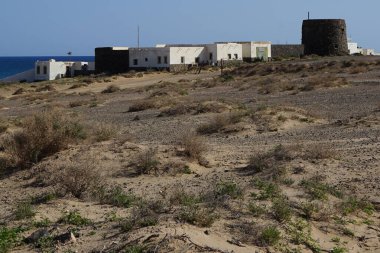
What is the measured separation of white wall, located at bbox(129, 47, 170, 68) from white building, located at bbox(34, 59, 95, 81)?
6.82 meters

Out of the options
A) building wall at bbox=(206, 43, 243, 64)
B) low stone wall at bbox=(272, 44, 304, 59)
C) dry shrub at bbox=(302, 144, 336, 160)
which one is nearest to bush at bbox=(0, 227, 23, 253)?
dry shrub at bbox=(302, 144, 336, 160)

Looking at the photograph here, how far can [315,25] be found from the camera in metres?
80.9

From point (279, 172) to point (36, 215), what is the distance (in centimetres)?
476

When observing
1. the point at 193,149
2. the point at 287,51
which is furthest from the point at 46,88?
the point at 193,149

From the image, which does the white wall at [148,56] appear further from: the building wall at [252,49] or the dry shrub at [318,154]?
the dry shrub at [318,154]

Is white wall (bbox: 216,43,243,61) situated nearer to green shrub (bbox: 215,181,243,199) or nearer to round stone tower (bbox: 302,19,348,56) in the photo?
round stone tower (bbox: 302,19,348,56)

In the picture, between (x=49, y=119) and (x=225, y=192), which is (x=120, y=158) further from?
(x=225, y=192)

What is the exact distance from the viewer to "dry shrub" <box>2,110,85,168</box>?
47.5 ft

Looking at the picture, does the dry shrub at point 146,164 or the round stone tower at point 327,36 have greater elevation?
the round stone tower at point 327,36

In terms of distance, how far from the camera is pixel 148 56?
74062mm

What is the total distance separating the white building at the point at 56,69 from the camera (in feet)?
257

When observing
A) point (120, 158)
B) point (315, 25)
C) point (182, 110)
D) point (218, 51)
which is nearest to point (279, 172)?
point (120, 158)

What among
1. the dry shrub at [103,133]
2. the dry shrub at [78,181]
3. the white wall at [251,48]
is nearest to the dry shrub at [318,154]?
the dry shrub at [78,181]

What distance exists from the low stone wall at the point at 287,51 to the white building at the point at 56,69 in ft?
80.1
